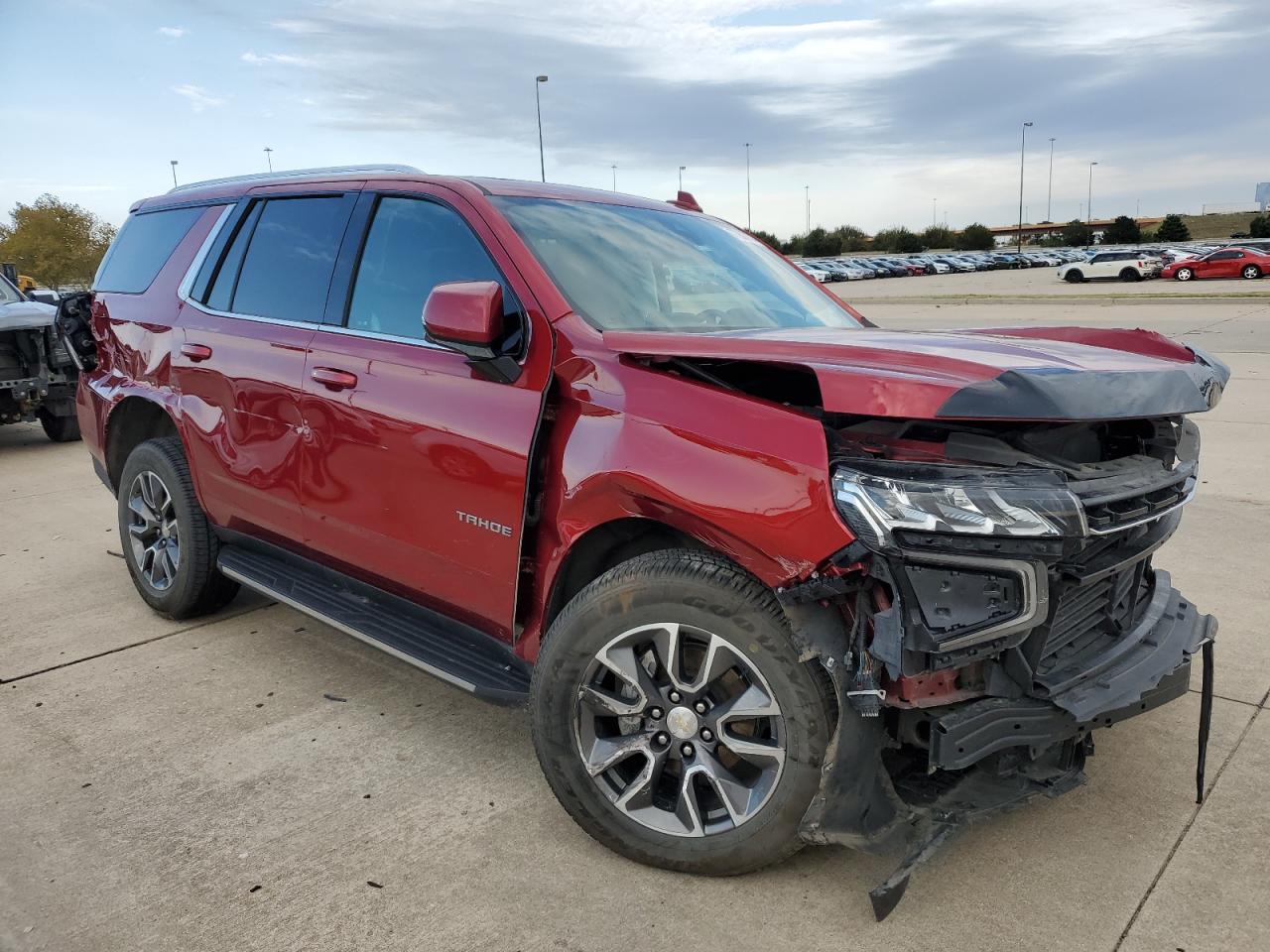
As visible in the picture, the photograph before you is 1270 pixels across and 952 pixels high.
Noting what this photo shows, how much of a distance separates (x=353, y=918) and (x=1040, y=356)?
224 centimetres

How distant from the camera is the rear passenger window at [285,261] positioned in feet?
12.3

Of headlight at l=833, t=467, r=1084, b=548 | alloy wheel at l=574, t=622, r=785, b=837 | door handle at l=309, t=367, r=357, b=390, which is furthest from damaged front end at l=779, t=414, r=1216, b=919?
door handle at l=309, t=367, r=357, b=390

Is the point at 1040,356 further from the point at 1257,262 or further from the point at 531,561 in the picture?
the point at 1257,262

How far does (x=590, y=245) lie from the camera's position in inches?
131

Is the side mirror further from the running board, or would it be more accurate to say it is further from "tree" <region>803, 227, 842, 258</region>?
"tree" <region>803, 227, 842, 258</region>

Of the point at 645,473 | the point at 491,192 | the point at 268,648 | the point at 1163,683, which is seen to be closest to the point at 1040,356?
the point at 1163,683

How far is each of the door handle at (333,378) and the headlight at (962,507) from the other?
1.91 metres

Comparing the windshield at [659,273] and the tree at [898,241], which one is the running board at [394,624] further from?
the tree at [898,241]

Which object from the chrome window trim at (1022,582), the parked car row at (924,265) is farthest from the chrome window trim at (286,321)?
the parked car row at (924,265)

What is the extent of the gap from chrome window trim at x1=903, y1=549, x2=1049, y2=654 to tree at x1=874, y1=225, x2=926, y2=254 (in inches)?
3777

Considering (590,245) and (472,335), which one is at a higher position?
(590,245)

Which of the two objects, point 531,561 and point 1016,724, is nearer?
point 1016,724

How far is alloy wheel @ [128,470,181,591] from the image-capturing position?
15.1ft

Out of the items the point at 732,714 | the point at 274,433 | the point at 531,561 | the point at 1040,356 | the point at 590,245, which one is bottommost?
the point at 732,714
